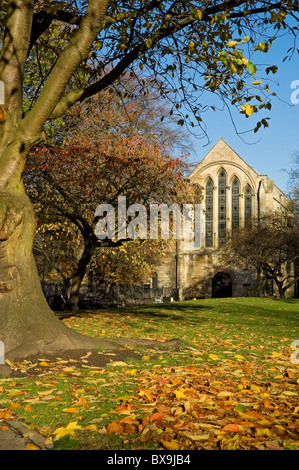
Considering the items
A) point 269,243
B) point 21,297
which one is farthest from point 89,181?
point 269,243

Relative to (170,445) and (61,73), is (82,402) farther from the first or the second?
(61,73)

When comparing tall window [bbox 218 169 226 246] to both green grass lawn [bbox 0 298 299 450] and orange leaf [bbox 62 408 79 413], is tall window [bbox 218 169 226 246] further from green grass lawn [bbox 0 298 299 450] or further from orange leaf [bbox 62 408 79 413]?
orange leaf [bbox 62 408 79 413]

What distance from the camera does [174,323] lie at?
12.3 meters

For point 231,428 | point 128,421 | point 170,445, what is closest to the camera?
point 170,445

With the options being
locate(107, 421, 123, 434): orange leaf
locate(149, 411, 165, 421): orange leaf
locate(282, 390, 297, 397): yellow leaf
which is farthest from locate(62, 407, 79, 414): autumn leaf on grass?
locate(282, 390, 297, 397): yellow leaf

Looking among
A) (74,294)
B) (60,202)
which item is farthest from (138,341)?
(74,294)

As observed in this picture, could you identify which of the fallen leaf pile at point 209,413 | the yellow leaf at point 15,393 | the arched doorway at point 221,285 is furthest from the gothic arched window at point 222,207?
the yellow leaf at point 15,393

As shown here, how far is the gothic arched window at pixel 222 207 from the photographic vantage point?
140 feet

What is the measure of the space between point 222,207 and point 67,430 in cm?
4086

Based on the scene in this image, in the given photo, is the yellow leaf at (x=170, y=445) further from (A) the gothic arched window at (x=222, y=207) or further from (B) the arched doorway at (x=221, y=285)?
(B) the arched doorway at (x=221, y=285)

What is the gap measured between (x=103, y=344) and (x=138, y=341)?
934 millimetres

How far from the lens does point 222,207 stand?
43125mm

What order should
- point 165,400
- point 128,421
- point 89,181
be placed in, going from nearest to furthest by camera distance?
point 128,421 → point 165,400 → point 89,181

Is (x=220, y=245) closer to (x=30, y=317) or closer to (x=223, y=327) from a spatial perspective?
(x=223, y=327)
